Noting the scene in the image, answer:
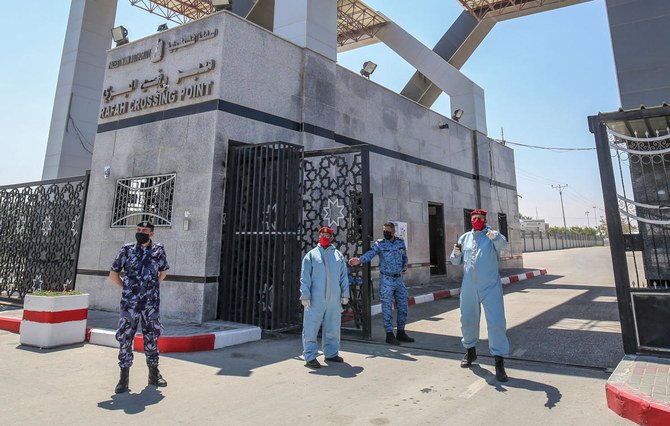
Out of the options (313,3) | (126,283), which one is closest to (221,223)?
(126,283)

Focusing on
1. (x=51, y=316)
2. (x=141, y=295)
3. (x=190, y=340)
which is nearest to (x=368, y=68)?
(x=190, y=340)

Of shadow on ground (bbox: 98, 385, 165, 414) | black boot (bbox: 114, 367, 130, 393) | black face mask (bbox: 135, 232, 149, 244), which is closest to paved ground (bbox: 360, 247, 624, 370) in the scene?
shadow on ground (bbox: 98, 385, 165, 414)

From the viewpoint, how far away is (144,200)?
758 cm

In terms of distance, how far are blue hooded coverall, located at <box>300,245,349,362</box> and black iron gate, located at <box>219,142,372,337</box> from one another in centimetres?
111

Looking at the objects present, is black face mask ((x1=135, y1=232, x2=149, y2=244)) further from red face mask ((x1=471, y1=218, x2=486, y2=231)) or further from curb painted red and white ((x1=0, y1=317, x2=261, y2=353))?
red face mask ((x1=471, y1=218, x2=486, y2=231))

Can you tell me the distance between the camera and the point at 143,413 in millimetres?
3164

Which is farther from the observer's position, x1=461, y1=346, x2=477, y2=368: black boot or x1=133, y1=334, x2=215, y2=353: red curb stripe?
x1=133, y1=334, x2=215, y2=353: red curb stripe

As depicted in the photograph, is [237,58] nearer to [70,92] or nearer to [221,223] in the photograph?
[221,223]

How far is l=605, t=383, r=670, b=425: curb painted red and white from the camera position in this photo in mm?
2736

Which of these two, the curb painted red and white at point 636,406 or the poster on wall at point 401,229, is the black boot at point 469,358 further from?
the poster on wall at point 401,229

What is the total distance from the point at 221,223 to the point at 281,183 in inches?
52.3

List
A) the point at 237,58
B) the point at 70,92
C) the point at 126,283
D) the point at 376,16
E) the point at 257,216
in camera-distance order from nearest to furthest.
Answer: the point at 126,283, the point at 257,216, the point at 237,58, the point at 70,92, the point at 376,16

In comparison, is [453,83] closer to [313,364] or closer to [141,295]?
[313,364]

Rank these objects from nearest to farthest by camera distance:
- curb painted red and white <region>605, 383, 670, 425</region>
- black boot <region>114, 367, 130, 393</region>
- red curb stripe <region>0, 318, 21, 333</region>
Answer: curb painted red and white <region>605, 383, 670, 425</region>
black boot <region>114, 367, 130, 393</region>
red curb stripe <region>0, 318, 21, 333</region>
